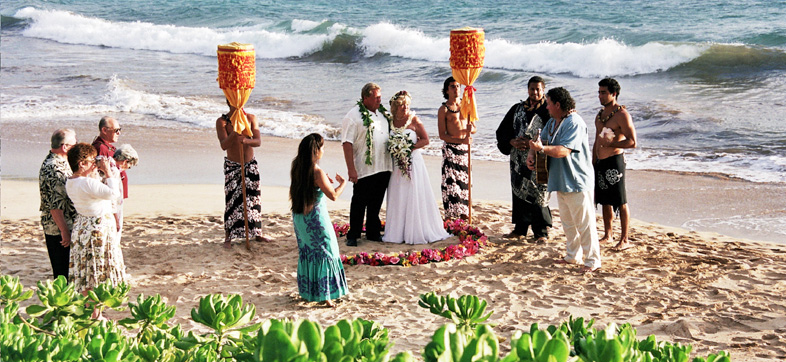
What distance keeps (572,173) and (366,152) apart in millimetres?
2066

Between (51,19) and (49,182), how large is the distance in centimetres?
3604

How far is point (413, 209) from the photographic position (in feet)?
27.7

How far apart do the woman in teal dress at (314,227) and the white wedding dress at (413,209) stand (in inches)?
67.3

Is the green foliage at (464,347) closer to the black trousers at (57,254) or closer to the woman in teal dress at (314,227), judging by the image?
the woman in teal dress at (314,227)

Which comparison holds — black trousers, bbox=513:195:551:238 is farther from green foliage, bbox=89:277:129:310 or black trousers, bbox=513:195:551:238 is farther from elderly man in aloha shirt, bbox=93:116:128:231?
green foliage, bbox=89:277:129:310

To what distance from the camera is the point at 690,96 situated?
1822 cm

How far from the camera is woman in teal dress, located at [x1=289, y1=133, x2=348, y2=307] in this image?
643cm

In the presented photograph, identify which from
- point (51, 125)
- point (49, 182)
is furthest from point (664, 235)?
point (51, 125)

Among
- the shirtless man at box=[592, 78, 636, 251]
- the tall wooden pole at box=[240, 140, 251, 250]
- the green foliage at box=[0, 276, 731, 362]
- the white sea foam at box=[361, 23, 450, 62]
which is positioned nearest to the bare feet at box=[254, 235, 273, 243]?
the tall wooden pole at box=[240, 140, 251, 250]

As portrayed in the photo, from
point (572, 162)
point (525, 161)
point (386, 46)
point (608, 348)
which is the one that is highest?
point (386, 46)

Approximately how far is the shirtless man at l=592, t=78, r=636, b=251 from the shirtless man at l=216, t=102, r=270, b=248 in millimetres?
3398

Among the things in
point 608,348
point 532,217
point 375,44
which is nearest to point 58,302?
point 608,348

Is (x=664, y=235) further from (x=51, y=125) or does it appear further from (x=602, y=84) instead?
(x=51, y=125)

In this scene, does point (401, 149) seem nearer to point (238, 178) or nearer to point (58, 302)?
point (238, 178)
